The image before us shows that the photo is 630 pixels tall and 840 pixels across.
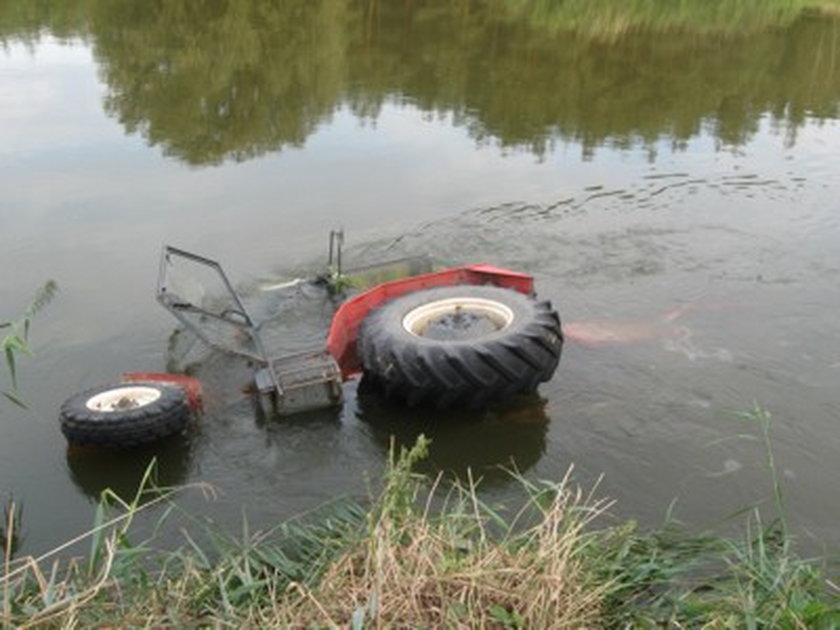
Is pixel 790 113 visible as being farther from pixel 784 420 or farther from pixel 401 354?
pixel 401 354

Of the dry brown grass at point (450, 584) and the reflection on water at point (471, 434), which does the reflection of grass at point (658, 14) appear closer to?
the reflection on water at point (471, 434)

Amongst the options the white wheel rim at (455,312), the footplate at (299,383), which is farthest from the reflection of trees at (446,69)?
the footplate at (299,383)

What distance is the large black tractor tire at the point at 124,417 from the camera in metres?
6.18

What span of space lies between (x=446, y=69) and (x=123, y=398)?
524 inches

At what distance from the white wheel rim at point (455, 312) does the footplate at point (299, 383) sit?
776mm

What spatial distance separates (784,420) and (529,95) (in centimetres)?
Result: 1073

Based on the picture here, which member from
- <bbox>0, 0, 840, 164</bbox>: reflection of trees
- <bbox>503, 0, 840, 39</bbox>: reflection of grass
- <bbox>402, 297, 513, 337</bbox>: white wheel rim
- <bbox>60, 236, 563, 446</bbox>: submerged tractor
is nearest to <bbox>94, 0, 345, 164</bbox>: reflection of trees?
<bbox>0, 0, 840, 164</bbox>: reflection of trees

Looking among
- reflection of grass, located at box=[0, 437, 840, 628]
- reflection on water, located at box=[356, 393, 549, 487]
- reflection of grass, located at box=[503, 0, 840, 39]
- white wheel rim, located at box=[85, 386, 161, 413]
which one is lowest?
reflection on water, located at box=[356, 393, 549, 487]

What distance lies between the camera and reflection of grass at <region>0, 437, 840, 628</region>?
369 cm

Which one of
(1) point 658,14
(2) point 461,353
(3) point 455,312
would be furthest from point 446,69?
(2) point 461,353

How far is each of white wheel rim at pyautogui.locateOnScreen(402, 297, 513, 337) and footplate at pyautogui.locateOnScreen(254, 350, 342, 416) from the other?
776mm

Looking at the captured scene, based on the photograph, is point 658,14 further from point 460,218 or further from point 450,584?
point 450,584

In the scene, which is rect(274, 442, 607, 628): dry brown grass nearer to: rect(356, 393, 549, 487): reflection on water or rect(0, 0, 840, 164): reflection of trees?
rect(356, 393, 549, 487): reflection on water

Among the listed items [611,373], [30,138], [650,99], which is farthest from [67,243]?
[650,99]
